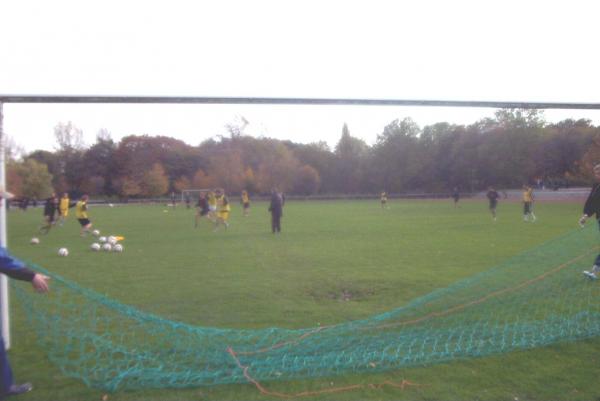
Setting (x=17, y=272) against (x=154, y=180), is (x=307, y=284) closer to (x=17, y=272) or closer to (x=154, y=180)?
(x=17, y=272)

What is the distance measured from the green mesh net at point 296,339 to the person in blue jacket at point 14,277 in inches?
18.5

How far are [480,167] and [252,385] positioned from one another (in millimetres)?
45346

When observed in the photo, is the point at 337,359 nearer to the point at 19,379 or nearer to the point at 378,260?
the point at 19,379

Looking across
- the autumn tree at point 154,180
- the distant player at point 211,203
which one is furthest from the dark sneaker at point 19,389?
the autumn tree at point 154,180

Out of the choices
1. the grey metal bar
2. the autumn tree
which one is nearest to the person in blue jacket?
the grey metal bar

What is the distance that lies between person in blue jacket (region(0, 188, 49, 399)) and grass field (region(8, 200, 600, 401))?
0.15 metres

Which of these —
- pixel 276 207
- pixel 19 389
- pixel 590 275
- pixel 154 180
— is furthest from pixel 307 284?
pixel 154 180

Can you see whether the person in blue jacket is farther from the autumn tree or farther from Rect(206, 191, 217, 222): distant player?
the autumn tree

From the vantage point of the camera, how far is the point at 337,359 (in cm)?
473

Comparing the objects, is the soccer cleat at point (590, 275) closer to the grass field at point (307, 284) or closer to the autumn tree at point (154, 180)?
the grass field at point (307, 284)

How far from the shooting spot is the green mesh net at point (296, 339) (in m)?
4.52

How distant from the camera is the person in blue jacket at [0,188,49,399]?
148 inches

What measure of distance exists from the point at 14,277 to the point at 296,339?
290 centimetres

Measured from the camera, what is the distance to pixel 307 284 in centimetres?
871
